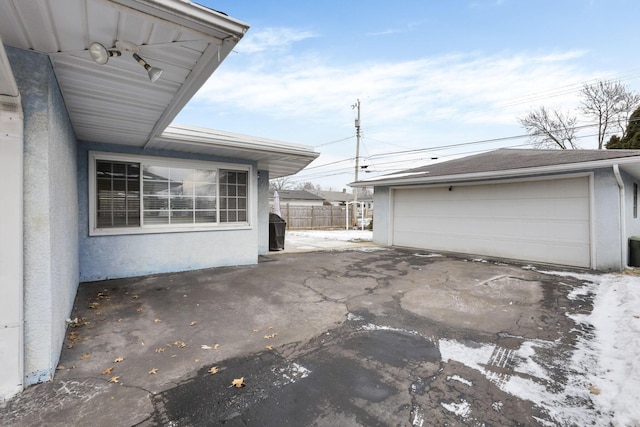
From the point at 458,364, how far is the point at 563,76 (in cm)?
1943

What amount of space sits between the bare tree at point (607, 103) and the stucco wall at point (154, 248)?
2316 cm

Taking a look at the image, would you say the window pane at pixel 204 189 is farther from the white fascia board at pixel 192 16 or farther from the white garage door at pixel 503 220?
the white garage door at pixel 503 220

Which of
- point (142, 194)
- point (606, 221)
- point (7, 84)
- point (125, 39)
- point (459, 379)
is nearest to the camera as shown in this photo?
point (7, 84)

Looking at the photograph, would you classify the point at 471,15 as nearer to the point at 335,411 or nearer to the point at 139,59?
the point at 139,59

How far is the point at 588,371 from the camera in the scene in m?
2.57

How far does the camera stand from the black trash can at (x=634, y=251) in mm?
6949

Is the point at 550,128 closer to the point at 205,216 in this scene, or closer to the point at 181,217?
the point at 205,216

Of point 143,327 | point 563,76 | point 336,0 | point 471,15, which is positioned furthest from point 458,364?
point 563,76

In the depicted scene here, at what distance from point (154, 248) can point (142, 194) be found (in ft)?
3.60

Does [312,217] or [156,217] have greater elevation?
[156,217]

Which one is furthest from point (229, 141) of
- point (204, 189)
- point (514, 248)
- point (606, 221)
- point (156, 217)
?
point (606, 221)

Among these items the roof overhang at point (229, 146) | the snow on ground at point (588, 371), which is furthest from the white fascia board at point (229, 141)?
the snow on ground at point (588, 371)

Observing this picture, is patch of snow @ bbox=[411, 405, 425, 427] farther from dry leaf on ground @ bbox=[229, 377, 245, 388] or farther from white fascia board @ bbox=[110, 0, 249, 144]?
white fascia board @ bbox=[110, 0, 249, 144]

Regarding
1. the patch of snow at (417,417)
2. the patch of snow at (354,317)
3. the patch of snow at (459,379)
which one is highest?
the patch of snow at (417,417)
